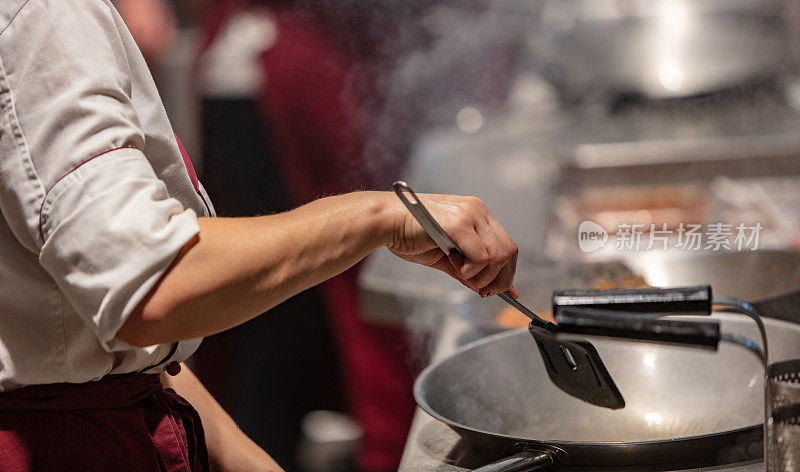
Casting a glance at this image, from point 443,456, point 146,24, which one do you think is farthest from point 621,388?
point 146,24

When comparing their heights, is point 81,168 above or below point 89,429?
above

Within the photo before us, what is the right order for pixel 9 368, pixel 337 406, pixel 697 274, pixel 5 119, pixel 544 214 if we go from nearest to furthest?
pixel 5 119 < pixel 9 368 < pixel 697 274 < pixel 544 214 < pixel 337 406

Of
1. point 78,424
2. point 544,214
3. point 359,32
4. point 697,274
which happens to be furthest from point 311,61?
point 78,424

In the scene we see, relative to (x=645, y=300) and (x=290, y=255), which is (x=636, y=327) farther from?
(x=290, y=255)

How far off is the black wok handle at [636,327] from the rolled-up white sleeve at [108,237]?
34 centimetres

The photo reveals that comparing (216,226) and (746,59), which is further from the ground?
(216,226)

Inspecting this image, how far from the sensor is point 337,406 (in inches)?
131

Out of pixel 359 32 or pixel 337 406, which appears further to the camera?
pixel 337 406

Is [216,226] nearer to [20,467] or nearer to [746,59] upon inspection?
Result: [20,467]

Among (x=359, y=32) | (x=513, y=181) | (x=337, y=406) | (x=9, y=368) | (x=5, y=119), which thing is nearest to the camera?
(x=5, y=119)

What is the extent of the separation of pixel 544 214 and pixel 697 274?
2.57ft

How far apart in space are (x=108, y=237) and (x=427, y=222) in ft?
0.96

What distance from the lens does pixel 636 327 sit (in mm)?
714

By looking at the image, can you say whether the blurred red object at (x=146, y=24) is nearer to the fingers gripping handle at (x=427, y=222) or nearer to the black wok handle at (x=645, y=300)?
the fingers gripping handle at (x=427, y=222)
